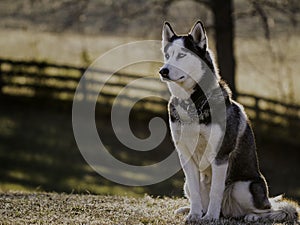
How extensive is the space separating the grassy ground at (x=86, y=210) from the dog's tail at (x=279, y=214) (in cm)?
21

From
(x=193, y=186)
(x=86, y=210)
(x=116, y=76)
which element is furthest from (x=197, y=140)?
(x=116, y=76)

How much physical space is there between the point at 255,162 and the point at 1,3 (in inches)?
574

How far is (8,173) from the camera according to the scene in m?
14.0

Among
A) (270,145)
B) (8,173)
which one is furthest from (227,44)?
(8,173)

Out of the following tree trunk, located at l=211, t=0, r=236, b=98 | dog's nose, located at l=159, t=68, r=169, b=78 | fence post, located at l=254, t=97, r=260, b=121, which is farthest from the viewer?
fence post, located at l=254, t=97, r=260, b=121

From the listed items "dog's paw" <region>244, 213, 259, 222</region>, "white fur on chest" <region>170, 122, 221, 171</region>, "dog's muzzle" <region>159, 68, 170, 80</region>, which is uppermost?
"dog's muzzle" <region>159, 68, 170, 80</region>

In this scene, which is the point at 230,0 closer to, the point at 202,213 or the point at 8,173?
the point at 8,173

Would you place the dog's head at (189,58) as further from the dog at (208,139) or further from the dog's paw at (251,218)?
the dog's paw at (251,218)

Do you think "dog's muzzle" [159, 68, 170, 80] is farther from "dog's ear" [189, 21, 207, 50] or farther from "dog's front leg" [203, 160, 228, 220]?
"dog's front leg" [203, 160, 228, 220]

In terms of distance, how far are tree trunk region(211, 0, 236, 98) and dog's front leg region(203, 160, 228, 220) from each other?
9875 millimetres

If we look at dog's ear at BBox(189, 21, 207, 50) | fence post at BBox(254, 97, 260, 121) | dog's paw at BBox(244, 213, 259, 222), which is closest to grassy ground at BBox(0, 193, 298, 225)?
dog's paw at BBox(244, 213, 259, 222)

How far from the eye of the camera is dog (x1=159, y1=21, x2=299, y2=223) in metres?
6.48

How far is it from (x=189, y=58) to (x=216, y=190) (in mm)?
1388

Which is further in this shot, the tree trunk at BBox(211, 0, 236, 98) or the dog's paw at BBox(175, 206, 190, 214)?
the tree trunk at BBox(211, 0, 236, 98)
